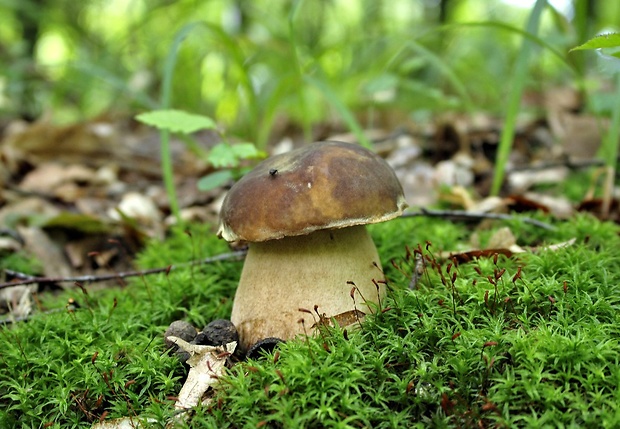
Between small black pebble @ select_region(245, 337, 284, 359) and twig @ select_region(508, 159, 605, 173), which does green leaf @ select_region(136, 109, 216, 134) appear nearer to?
small black pebble @ select_region(245, 337, 284, 359)

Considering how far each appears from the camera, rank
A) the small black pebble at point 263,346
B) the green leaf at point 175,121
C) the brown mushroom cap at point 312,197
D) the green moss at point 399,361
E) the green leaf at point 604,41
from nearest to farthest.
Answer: the green moss at point 399,361 < the green leaf at point 604,41 < the brown mushroom cap at point 312,197 < the small black pebble at point 263,346 < the green leaf at point 175,121

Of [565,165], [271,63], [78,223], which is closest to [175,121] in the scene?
[78,223]

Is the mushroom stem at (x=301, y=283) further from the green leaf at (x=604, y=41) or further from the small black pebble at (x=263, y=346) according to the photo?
the green leaf at (x=604, y=41)

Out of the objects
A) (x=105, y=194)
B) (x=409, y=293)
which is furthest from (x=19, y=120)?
(x=409, y=293)

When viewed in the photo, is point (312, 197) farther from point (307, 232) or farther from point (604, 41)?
point (604, 41)

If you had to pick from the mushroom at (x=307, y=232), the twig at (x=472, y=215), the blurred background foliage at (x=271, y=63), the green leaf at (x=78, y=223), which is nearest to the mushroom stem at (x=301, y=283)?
the mushroom at (x=307, y=232)

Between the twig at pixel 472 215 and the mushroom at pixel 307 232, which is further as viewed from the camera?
the twig at pixel 472 215

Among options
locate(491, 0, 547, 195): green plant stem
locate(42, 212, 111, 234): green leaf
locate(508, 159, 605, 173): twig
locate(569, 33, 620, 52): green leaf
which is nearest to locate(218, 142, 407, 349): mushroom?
locate(569, 33, 620, 52): green leaf
